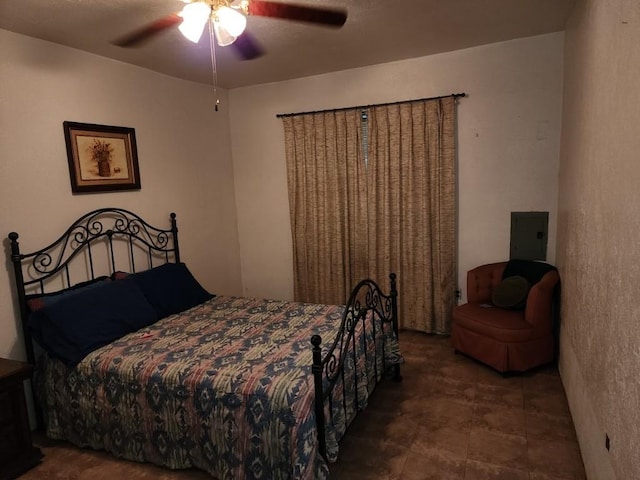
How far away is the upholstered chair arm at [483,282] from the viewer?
3775 millimetres

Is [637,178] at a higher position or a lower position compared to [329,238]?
higher

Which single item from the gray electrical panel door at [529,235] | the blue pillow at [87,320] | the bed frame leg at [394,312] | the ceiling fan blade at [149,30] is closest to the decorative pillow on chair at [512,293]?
the gray electrical panel door at [529,235]

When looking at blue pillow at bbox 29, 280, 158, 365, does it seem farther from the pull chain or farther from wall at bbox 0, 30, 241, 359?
the pull chain

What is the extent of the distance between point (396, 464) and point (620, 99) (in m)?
2.09

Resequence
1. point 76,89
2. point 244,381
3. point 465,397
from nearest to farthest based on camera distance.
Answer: point 244,381, point 465,397, point 76,89

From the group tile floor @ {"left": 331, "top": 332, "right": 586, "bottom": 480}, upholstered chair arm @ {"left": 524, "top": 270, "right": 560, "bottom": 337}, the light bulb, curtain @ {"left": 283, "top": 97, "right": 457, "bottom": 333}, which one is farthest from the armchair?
the light bulb

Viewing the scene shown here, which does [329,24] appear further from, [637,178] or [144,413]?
[144,413]

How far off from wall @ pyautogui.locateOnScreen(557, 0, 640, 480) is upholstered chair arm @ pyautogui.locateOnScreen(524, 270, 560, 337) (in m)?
0.25

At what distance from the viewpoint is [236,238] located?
5039 millimetres

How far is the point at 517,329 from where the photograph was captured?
10.3 ft

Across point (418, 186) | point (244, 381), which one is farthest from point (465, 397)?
point (418, 186)

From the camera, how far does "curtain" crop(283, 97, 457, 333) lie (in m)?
3.96

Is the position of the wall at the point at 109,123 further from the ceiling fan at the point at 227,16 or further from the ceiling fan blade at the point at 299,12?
the ceiling fan blade at the point at 299,12

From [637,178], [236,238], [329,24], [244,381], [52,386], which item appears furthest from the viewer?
[236,238]
